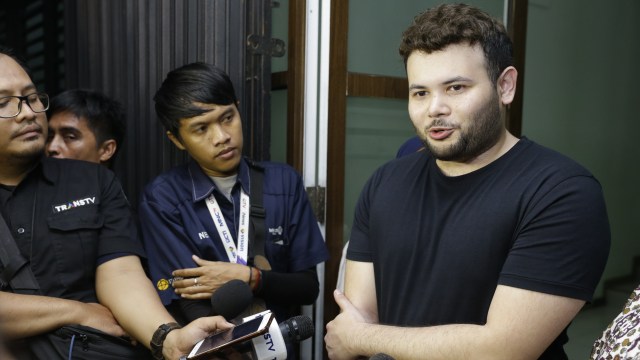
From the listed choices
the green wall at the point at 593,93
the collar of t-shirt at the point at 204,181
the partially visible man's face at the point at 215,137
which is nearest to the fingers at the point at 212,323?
the collar of t-shirt at the point at 204,181

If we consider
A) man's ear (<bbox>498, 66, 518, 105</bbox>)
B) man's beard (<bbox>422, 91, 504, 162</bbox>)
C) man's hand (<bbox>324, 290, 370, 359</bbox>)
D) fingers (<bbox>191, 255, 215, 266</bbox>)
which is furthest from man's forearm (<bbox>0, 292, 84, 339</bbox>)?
man's ear (<bbox>498, 66, 518, 105</bbox>)

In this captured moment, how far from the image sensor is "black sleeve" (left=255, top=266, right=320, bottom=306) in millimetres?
1996

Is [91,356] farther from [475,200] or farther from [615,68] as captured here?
[615,68]

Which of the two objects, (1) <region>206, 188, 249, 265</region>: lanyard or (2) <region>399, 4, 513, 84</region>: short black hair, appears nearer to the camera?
(2) <region>399, 4, 513, 84</region>: short black hair

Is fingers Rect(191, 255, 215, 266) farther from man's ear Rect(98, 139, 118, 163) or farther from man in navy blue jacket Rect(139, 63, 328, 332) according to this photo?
man's ear Rect(98, 139, 118, 163)

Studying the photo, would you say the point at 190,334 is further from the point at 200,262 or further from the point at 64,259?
the point at 64,259

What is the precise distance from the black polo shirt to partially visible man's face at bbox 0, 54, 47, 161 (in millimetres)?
94

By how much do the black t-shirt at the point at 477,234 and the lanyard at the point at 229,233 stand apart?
559 mm

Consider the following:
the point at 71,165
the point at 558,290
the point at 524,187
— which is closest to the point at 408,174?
the point at 524,187

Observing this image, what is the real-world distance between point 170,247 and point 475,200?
3.64ft

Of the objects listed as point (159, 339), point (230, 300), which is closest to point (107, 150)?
point (159, 339)

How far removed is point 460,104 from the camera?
4.67ft

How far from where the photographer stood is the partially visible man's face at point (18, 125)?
1899 millimetres

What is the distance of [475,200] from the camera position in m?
1.41
